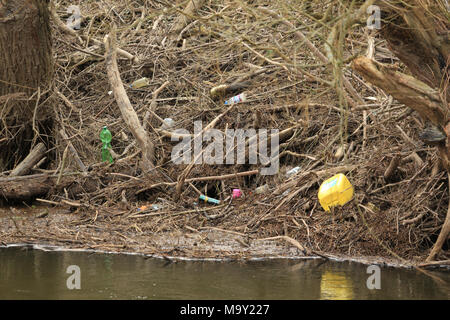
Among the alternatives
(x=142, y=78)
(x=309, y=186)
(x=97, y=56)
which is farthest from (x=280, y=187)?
(x=97, y=56)

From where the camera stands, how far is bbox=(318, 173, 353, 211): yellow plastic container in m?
7.00

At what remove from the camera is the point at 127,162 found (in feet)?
28.6

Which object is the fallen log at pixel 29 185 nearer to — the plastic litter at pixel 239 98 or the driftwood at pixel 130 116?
the driftwood at pixel 130 116

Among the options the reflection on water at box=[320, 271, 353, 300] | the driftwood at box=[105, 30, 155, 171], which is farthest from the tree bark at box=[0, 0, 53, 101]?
the reflection on water at box=[320, 271, 353, 300]

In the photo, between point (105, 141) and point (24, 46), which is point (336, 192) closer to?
point (105, 141)

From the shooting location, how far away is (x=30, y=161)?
28.6ft

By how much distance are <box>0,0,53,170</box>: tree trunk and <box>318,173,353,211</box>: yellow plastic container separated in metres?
3.63

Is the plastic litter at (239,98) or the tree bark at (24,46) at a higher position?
the tree bark at (24,46)

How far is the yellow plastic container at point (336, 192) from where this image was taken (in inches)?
275

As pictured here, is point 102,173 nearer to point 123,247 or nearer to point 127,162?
point 127,162

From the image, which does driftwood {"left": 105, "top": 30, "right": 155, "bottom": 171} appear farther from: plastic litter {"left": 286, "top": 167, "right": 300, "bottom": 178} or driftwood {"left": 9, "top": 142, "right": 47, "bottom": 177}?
plastic litter {"left": 286, "top": 167, "right": 300, "bottom": 178}

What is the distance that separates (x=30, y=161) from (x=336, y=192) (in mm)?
3850

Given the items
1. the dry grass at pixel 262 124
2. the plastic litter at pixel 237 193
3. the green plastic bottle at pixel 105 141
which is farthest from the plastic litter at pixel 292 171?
the green plastic bottle at pixel 105 141

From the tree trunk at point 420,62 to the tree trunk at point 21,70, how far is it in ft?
14.7
